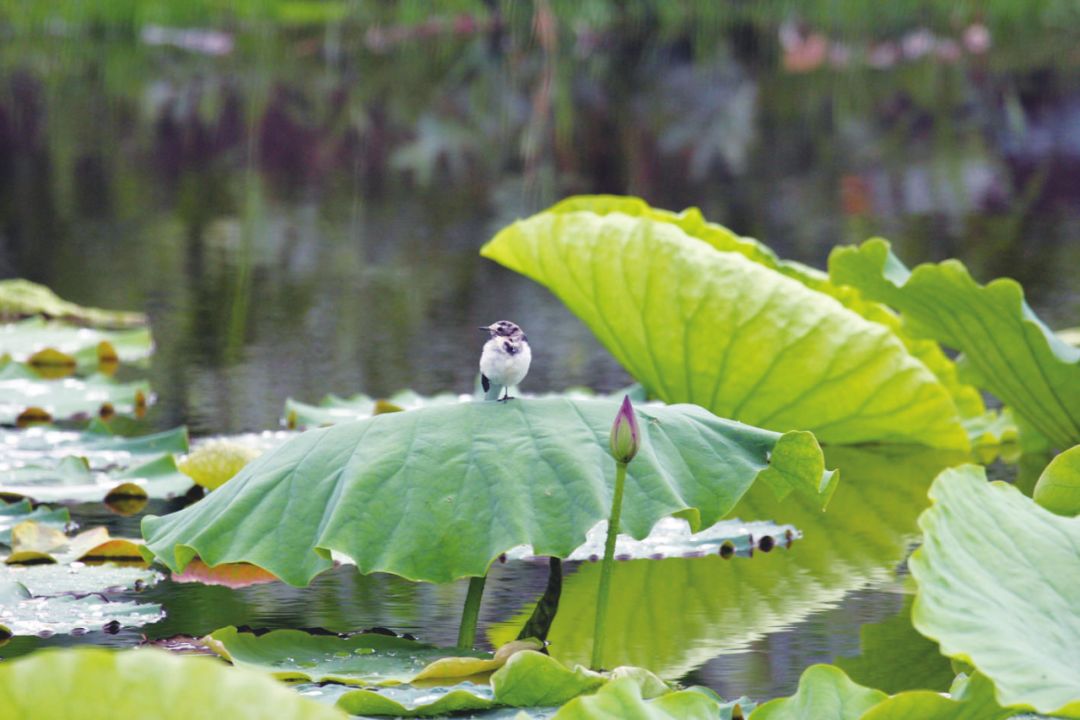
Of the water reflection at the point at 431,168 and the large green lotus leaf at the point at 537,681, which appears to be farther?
the water reflection at the point at 431,168

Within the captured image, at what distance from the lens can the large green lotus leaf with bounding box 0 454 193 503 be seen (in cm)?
199

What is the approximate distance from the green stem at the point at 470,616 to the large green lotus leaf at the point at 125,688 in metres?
0.59

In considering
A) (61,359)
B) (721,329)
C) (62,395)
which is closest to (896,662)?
(721,329)

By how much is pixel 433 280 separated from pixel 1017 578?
3.41m

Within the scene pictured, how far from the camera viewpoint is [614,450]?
1.12 m

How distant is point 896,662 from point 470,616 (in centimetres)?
38

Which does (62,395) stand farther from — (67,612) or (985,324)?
(985,324)

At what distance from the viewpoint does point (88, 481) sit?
2.06 metres

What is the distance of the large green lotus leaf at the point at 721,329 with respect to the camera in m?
2.10

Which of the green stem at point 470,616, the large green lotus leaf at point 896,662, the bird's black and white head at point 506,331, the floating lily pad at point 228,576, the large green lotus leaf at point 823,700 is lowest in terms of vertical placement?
the floating lily pad at point 228,576

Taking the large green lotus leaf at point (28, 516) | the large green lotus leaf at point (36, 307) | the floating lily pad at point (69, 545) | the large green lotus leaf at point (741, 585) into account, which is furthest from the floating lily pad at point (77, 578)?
the large green lotus leaf at point (36, 307)

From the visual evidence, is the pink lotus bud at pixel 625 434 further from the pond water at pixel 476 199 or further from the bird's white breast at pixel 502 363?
the pond water at pixel 476 199

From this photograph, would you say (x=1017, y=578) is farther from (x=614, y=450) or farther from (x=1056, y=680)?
(x=614, y=450)

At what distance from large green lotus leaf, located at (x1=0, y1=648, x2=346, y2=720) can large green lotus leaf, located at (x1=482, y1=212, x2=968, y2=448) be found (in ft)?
4.61
